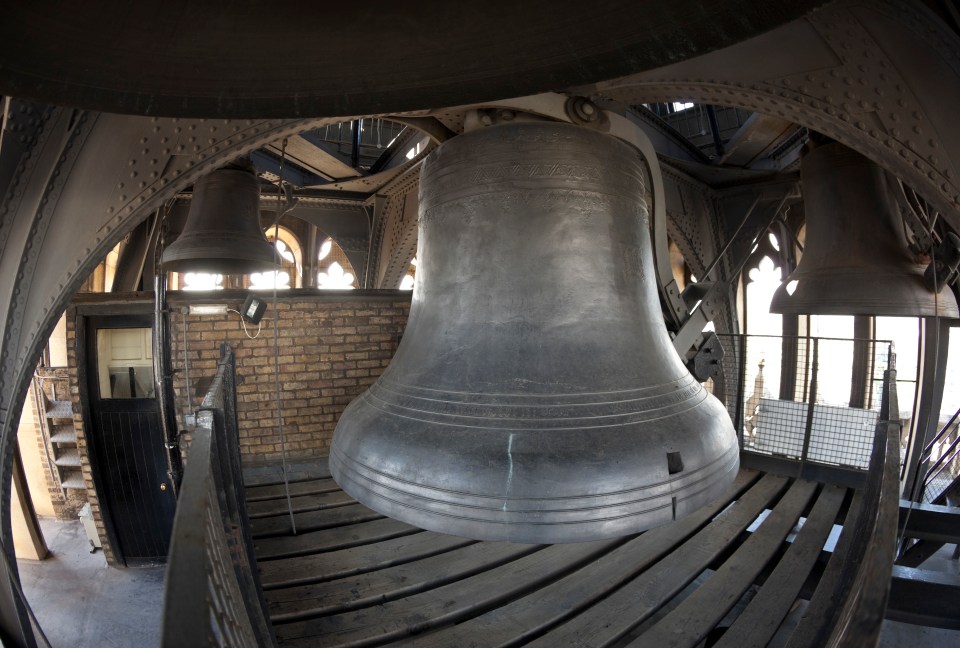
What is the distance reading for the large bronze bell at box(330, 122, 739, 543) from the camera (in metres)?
1.10

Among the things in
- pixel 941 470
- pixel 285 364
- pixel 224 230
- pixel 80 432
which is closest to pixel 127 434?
pixel 80 432

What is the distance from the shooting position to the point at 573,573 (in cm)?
251

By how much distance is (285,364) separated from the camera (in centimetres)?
452

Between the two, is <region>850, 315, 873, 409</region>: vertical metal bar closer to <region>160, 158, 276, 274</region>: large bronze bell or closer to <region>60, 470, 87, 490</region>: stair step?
<region>160, 158, 276, 274</region>: large bronze bell

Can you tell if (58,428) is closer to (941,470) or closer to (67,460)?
(67,460)

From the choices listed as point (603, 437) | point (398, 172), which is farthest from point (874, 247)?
point (398, 172)

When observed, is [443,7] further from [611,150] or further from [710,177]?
[710,177]

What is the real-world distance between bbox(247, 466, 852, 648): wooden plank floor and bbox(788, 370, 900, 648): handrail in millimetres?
124

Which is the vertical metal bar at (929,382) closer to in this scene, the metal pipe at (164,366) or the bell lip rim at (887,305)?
the bell lip rim at (887,305)

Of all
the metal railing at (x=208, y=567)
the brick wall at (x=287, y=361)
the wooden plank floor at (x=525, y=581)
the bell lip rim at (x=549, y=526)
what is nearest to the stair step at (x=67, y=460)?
the brick wall at (x=287, y=361)

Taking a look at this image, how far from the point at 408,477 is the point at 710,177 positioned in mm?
5836

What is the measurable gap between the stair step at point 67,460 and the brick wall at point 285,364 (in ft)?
14.3

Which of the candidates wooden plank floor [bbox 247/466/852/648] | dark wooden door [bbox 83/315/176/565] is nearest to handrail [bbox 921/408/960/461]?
wooden plank floor [bbox 247/466/852/648]

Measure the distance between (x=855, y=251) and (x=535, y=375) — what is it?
259 cm
